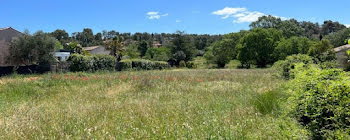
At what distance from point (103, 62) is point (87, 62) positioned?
326cm

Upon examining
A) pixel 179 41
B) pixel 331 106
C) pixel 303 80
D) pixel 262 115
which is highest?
pixel 179 41

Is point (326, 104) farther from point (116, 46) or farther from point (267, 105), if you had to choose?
point (116, 46)

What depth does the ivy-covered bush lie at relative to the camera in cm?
2412

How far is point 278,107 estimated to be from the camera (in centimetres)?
530

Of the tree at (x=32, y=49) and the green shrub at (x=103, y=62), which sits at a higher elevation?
the tree at (x=32, y=49)

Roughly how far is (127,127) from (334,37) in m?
70.0

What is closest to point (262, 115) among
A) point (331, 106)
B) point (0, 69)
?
point (331, 106)

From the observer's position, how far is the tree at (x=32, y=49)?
2361cm

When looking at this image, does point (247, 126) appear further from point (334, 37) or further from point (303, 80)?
point (334, 37)

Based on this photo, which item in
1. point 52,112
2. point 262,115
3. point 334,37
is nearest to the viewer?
point 262,115

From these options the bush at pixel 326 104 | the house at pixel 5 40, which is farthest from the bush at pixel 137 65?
the bush at pixel 326 104

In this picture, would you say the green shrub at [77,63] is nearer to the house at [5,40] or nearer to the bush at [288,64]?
the house at [5,40]

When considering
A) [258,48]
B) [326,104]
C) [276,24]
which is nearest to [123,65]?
[326,104]

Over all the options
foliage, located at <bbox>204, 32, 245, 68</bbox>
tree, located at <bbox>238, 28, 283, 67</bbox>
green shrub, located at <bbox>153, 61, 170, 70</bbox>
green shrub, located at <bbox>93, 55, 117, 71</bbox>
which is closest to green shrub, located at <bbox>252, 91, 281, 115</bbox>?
green shrub, located at <bbox>93, 55, 117, 71</bbox>
